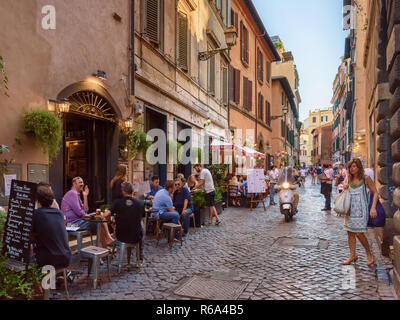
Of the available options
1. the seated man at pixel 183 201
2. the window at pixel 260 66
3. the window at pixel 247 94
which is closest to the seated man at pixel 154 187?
the seated man at pixel 183 201

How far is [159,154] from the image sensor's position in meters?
11.1

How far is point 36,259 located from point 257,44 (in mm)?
23698

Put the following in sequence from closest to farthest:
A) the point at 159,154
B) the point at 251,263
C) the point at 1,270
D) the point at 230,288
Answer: the point at 1,270 < the point at 230,288 < the point at 251,263 < the point at 159,154

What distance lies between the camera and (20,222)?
3.96 m

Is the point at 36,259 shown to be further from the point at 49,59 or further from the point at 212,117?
the point at 212,117

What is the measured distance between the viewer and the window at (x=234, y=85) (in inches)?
766

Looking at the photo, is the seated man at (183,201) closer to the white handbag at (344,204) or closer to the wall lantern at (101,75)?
the wall lantern at (101,75)

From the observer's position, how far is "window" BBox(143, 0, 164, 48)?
998 cm

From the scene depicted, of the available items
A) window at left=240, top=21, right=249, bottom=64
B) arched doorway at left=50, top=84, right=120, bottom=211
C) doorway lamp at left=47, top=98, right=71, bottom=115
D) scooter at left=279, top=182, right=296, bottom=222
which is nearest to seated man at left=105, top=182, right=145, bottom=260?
doorway lamp at left=47, top=98, right=71, bottom=115

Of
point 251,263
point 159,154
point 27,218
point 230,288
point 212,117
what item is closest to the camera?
point 27,218

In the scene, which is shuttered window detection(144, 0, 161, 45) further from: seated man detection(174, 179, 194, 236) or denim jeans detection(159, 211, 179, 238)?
denim jeans detection(159, 211, 179, 238)

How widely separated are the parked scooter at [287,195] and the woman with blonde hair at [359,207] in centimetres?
445
